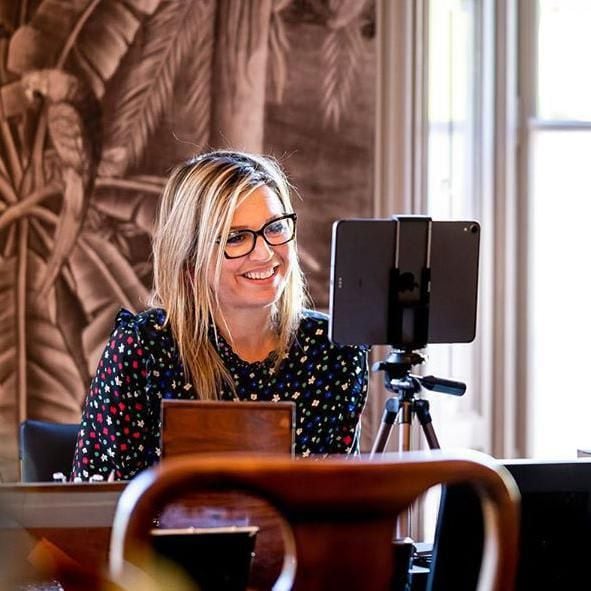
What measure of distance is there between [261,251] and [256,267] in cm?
4

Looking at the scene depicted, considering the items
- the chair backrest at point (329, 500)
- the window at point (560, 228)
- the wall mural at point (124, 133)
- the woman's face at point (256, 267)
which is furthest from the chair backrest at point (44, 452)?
the window at point (560, 228)

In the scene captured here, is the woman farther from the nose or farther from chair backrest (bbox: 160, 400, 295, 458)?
chair backrest (bbox: 160, 400, 295, 458)

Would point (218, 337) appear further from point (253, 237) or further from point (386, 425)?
point (386, 425)

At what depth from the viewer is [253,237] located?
257 centimetres

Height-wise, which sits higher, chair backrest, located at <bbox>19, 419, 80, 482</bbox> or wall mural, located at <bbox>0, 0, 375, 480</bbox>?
wall mural, located at <bbox>0, 0, 375, 480</bbox>

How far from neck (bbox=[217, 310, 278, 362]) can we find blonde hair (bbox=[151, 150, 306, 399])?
0.09 feet

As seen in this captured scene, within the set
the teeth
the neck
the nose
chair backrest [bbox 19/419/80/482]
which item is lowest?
chair backrest [bbox 19/419/80/482]

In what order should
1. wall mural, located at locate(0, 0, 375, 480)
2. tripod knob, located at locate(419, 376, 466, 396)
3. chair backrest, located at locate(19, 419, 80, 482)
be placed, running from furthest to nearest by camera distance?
wall mural, located at locate(0, 0, 375, 480), tripod knob, located at locate(419, 376, 466, 396), chair backrest, located at locate(19, 419, 80, 482)

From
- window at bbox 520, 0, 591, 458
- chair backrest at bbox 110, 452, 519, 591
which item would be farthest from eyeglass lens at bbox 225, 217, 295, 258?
Result: window at bbox 520, 0, 591, 458

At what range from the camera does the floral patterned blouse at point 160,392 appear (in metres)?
2.49

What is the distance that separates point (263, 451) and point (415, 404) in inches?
57.1

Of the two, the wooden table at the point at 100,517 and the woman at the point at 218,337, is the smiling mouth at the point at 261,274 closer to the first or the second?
the woman at the point at 218,337

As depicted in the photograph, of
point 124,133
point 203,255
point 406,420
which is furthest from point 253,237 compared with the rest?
point 124,133

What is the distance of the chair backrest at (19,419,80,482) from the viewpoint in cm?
283
